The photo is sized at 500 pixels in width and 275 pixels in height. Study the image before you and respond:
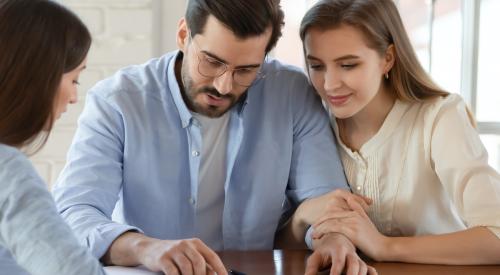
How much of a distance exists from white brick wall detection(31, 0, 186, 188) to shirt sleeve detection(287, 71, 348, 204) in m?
0.72

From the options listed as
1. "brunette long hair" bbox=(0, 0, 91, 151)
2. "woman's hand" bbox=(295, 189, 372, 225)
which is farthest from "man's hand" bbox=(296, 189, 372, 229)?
"brunette long hair" bbox=(0, 0, 91, 151)

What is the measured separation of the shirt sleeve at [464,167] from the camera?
153 cm

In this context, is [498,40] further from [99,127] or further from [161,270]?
[161,270]

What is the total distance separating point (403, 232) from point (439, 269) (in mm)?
239

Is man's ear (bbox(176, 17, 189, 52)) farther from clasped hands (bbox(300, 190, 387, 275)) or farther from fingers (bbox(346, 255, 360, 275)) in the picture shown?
fingers (bbox(346, 255, 360, 275))

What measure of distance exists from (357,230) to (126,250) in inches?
17.2

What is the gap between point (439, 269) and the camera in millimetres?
1443

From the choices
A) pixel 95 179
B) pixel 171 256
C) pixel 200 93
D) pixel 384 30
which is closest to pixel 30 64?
pixel 171 256

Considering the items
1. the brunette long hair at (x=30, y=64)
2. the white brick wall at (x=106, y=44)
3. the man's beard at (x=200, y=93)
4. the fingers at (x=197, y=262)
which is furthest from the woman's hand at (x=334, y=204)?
the white brick wall at (x=106, y=44)

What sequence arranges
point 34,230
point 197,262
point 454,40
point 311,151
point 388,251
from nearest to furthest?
1. point 34,230
2. point 197,262
3. point 388,251
4. point 311,151
5. point 454,40

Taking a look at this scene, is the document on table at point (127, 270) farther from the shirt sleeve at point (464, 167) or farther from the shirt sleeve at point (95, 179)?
the shirt sleeve at point (464, 167)

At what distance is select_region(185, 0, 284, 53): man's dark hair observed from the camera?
5.18 feet

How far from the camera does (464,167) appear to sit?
1566 millimetres

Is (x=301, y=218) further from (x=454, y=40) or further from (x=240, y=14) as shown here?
(x=454, y=40)
